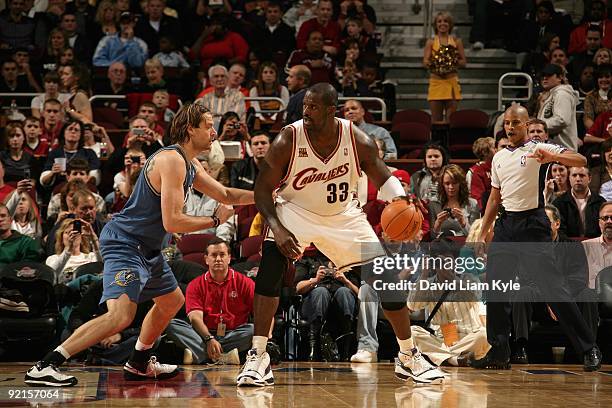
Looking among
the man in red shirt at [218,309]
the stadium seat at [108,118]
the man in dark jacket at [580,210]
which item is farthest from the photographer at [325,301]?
the stadium seat at [108,118]

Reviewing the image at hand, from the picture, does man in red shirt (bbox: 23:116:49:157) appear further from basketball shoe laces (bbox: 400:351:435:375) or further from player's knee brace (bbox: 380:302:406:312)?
basketball shoe laces (bbox: 400:351:435:375)

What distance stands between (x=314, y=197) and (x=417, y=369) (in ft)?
4.37

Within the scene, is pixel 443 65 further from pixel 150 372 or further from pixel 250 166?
pixel 150 372

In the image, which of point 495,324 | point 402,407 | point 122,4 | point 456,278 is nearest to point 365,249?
point 402,407

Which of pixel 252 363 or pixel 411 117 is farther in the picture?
pixel 411 117

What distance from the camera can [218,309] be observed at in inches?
352

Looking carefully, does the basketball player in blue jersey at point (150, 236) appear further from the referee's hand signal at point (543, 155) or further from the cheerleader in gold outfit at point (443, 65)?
the cheerleader in gold outfit at point (443, 65)

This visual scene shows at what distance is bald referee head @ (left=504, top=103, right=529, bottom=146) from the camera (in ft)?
25.8

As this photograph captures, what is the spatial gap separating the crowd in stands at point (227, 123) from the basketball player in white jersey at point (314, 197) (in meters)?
1.83

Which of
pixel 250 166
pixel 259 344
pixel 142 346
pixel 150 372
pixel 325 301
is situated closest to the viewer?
pixel 259 344

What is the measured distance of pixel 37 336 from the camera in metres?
9.09

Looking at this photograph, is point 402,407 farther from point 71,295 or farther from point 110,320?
point 71,295

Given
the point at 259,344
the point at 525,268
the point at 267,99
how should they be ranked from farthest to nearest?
the point at 267,99, the point at 525,268, the point at 259,344

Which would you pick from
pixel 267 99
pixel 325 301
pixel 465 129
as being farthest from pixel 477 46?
pixel 325 301
